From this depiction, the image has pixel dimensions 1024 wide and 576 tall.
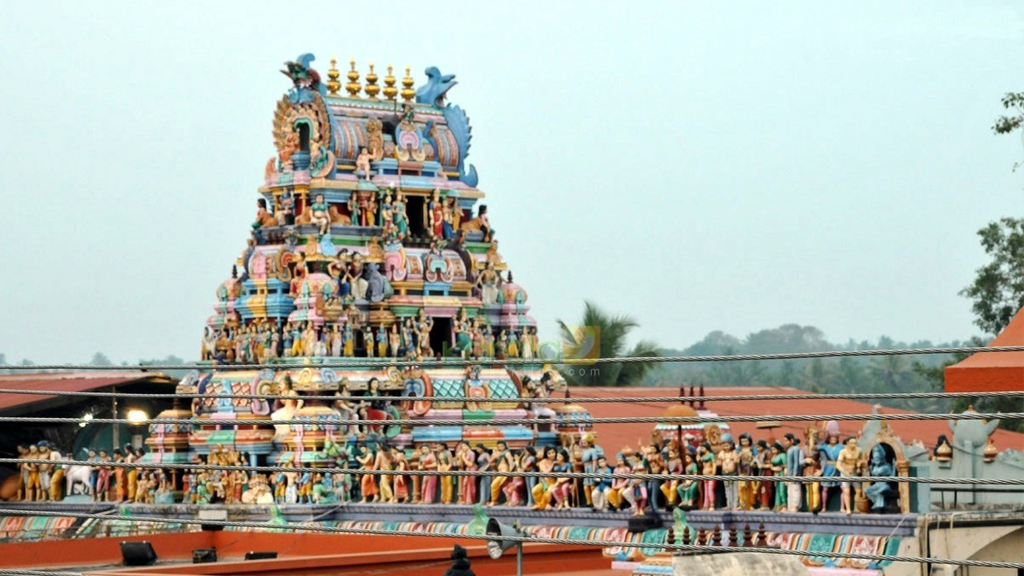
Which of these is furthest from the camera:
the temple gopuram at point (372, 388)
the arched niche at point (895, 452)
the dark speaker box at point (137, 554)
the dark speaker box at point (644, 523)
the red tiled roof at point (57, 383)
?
the red tiled roof at point (57, 383)

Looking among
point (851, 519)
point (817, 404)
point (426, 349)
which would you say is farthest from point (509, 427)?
point (817, 404)

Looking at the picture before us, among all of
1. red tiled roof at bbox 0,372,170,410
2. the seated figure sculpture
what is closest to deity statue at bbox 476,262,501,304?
red tiled roof at bbox 0,372,170,410

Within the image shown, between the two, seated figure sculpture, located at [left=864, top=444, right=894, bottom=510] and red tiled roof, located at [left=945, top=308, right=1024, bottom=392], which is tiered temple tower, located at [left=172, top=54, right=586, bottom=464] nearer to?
seated figure sculpture, located at [left=864, top=444, right=894, bottom=510]

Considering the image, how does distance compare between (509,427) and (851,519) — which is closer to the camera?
(851,519)

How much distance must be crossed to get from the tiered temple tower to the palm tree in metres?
15.3

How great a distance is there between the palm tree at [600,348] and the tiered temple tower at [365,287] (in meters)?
15.3

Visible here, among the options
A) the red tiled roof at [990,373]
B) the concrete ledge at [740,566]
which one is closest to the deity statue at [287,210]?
the red tiled roof at [990,373]

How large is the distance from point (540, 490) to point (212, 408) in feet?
25.3

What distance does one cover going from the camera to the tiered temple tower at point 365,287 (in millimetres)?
32812

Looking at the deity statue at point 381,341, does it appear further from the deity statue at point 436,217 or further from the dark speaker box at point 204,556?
the dark speaker box at point 204,556

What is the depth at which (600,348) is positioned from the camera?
59.0 meters

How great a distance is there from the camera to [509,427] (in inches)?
1302

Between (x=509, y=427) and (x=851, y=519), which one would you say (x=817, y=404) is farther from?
(x=851, y=519)

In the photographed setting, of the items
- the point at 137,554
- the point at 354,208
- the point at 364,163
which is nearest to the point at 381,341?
the point at 354,208
